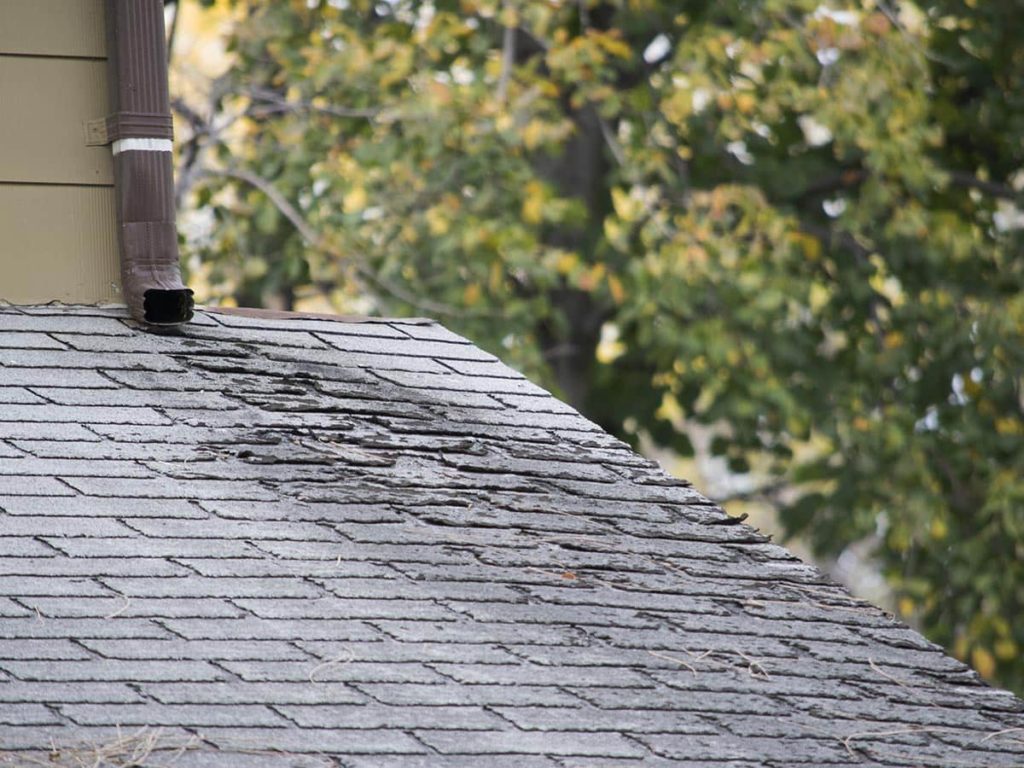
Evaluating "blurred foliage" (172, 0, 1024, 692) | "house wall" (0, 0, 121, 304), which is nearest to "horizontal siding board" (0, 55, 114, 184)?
"house wall" (0, 0, 121, 304)

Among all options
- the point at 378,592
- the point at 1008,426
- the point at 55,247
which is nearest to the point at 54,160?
the point at 55,247

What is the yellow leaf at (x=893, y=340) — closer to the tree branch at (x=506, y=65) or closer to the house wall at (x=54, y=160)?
the tree branch at (x=506, y=65)

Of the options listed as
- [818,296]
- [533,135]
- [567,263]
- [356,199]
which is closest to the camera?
[567,263]

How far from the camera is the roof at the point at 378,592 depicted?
2.79 metres

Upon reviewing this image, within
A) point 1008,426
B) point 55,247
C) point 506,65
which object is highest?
point 506,65

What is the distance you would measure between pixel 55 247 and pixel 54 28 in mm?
580

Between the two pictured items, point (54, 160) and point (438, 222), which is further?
A: point (438, 222)

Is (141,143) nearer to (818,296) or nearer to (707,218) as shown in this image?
(707,218)

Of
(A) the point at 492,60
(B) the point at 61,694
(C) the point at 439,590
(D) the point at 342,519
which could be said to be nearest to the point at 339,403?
(D) the point at 342,519

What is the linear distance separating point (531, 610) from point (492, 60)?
7469mm

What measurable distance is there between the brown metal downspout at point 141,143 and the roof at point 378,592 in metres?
0.16

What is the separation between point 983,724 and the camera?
3271mm

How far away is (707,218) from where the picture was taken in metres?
10.2

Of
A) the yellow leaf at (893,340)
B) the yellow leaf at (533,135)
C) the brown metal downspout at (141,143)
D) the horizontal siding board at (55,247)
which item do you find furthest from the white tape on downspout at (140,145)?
the yellow leaf at (893,340)
